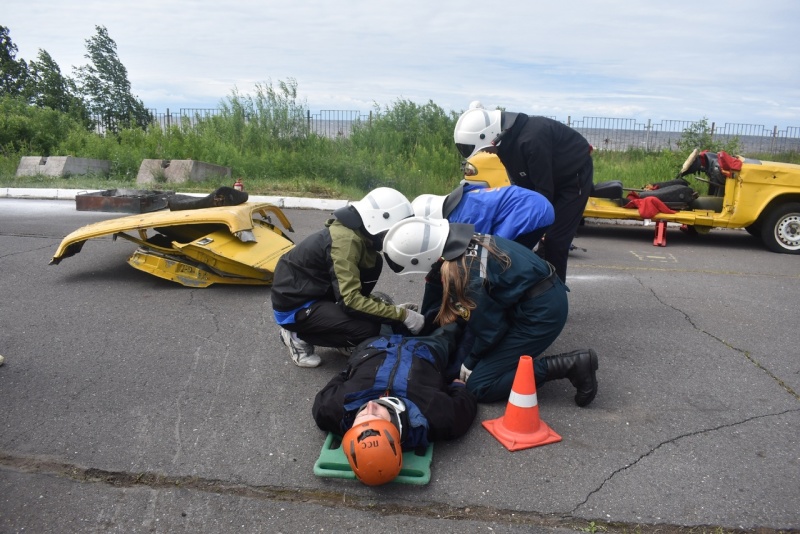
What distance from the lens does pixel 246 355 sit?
4.76 m

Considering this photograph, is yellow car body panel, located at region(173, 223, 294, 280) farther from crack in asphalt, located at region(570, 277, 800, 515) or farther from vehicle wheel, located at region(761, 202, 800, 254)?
vehicle wheel, located at region(761, 202, 800, 254)

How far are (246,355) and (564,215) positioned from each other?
286 cm

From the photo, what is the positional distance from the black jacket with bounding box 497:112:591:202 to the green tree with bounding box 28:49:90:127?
22.5 m

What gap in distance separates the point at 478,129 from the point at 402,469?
9.80 feet

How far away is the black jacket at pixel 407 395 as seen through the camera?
339 centimetres

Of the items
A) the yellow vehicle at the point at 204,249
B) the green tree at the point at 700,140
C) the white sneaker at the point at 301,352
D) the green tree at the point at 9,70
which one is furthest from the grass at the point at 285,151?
the green tree at the point at 9,70

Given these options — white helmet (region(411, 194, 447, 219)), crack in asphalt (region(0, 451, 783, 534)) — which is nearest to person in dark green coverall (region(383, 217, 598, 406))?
white helmet (region(411, 194, 447, 219))

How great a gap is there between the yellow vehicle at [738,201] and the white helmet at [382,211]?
15.4 ft

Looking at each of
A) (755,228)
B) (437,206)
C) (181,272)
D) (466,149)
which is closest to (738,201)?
(755,228)

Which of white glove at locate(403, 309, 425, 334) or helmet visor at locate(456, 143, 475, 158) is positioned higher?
helmet visor at locate(456, 143, 475, 158)

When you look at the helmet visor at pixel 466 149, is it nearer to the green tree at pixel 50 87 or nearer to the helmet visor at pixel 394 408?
the helmet visor at pixel 394 408

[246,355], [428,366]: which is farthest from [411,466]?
[246,355]

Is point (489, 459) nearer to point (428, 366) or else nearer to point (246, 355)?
point (428, 366)

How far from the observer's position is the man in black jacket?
5.18 meters
